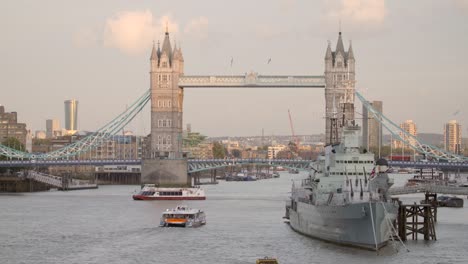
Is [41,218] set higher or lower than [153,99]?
lower

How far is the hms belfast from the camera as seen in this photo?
1859 inches

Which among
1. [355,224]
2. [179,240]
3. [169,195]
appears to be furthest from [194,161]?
[355,224]

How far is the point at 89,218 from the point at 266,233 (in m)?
15.1

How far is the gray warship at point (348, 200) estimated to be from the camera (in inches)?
1858

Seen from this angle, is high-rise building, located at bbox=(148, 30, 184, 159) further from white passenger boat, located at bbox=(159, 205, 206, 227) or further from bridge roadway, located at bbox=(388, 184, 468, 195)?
white passenger boat, located at bbox=(159, 205, 206, 227)

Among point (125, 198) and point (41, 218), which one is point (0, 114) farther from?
point (41, 218)

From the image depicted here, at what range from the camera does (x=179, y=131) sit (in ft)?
406

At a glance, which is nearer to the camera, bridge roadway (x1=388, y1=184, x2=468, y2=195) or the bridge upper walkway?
bridge roadway (x1=388, y1=184, x2=468, y2=195)

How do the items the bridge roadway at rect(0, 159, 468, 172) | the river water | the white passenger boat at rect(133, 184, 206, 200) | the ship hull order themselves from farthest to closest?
the bridge roadway at rect(0, 159, 468, 172) < the white passenger boat at rect(133, 184, 206, 200) < the river water < the ship hull

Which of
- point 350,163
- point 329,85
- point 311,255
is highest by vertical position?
point 329,85

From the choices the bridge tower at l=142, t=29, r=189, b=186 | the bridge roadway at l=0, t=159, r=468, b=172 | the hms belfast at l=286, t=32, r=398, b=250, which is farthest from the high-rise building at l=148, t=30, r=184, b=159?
the hms belfast at l=286, t=32, r=398, b=250

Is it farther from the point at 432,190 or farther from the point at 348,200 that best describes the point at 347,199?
the point at 432,190

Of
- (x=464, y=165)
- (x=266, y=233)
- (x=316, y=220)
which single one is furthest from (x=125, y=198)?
(x=316, y=220)

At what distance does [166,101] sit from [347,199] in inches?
2912
